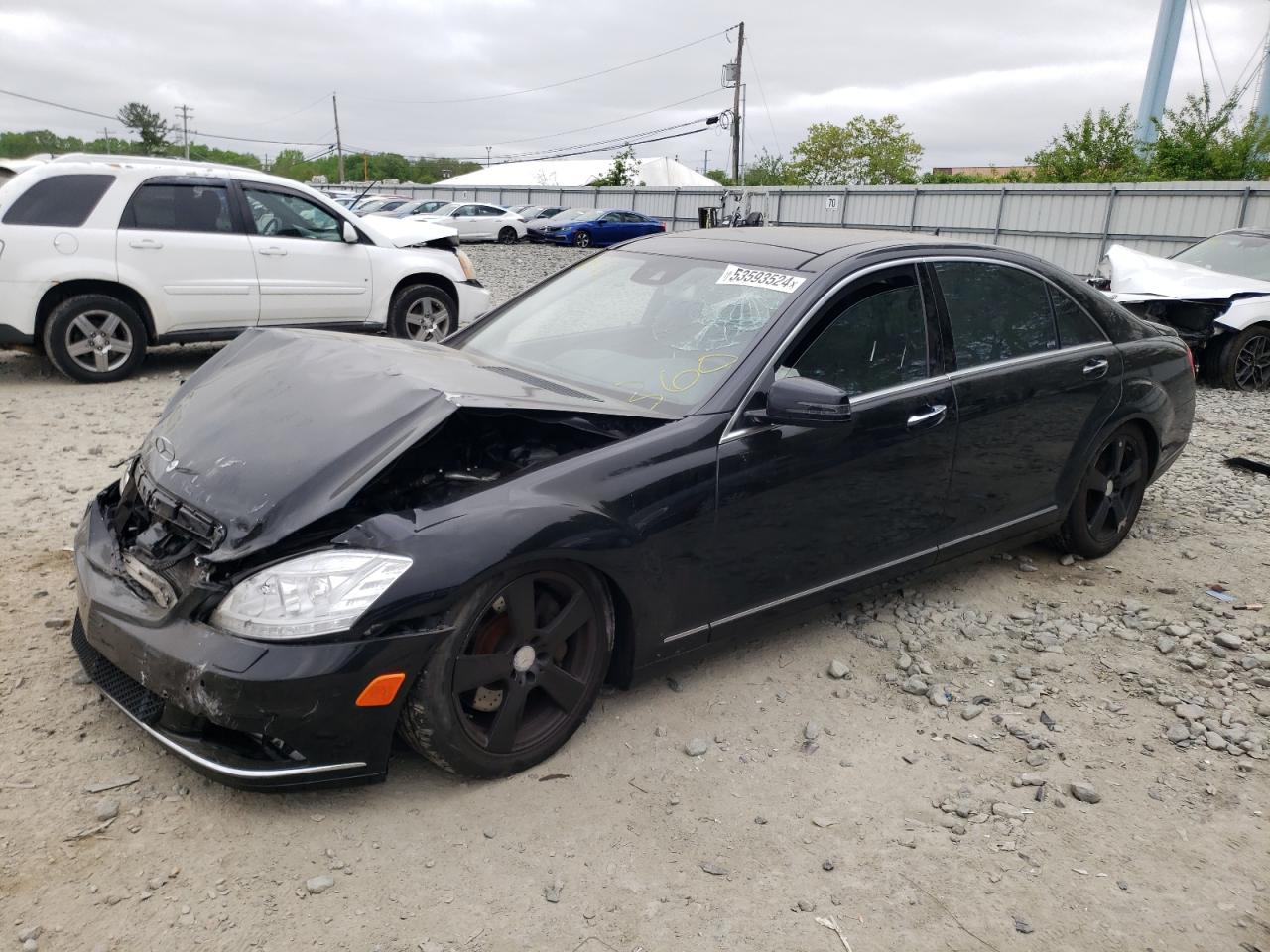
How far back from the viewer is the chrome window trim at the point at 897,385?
327cm

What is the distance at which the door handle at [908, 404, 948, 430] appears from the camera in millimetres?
3729

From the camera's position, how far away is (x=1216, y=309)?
9.58 meters

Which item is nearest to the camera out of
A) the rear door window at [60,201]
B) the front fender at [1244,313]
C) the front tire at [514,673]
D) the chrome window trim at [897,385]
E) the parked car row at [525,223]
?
the front tire at [514,673]

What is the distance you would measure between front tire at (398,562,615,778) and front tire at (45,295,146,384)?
6.44 m

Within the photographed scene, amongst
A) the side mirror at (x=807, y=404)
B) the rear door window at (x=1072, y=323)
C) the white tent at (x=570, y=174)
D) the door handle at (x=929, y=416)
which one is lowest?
the door handle at (x=929, y=416)

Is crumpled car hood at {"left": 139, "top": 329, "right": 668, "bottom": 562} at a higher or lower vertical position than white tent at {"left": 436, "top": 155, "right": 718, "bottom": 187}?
lower

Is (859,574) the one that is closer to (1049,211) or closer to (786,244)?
(786,244)

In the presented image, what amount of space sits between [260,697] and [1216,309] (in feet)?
33.0

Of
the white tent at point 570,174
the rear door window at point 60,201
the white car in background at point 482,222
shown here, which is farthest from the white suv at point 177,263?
the white tent at point 570,174

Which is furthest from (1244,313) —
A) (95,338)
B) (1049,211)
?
(1049,211)

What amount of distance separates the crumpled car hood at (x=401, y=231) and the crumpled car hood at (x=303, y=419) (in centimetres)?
590

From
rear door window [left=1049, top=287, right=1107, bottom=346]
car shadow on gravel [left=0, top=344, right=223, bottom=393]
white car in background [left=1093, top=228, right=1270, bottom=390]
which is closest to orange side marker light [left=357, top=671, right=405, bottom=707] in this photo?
rear door window [left=1049, top=287, right=1107, bottom=346]

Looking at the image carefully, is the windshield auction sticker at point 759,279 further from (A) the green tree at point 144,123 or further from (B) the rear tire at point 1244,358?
(A) the green tree at point 144,123

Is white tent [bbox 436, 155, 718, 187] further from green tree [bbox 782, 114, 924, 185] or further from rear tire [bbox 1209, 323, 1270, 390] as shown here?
rear tire [bbox 1209, 323, 1270, 390]
